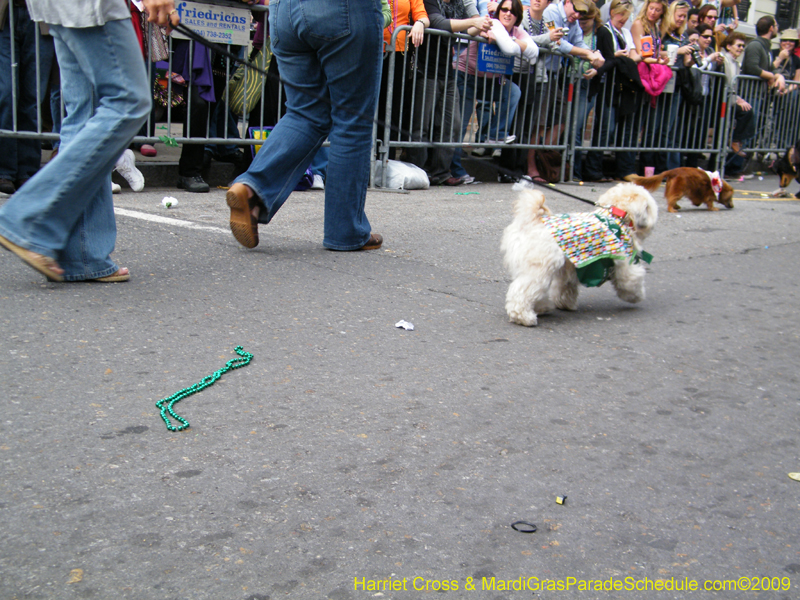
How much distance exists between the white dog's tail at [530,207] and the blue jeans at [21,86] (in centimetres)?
448

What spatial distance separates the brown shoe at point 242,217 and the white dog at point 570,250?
5.10ft

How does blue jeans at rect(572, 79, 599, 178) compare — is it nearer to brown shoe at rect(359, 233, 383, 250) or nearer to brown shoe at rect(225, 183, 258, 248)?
brown shoe at rect(359, 233, 383, 250)

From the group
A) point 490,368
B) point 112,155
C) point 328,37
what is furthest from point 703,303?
point 112,155

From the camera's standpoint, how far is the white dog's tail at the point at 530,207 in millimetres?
3840

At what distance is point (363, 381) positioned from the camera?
2.92 metres

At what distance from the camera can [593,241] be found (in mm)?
3863

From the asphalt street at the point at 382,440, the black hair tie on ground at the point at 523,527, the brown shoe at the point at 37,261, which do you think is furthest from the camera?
the brown shoe at the point at 37,261

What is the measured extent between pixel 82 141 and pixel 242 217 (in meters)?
1.15

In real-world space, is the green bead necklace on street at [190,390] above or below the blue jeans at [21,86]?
below

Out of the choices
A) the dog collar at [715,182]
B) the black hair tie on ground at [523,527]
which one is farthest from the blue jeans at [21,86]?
the dog collar at [715,182]

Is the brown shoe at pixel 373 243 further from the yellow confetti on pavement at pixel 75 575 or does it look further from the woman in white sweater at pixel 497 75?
the woman in white sweater at pixel 497 75

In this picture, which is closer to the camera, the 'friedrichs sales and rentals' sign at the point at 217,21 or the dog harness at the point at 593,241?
the dog harness at the point at 593,241

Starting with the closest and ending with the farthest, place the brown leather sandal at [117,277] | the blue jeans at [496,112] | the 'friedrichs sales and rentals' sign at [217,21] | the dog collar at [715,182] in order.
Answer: the brown leather sandal at [117,277] < the 'friedrichs sales and rentals' sign at [217,21] < the dog collar at [715,182] < the blue jeans at [496,112]

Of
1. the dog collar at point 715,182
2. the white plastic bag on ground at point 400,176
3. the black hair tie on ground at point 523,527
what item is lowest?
the black hair tie on ground at point 523,527
